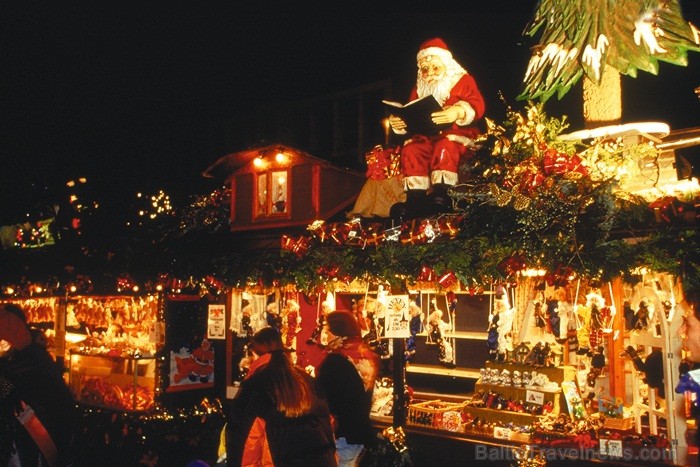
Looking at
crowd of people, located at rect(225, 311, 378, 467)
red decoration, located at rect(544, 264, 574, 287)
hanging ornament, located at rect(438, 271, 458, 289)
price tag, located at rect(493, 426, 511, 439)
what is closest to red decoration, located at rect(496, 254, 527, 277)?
red decoration, located at rect(544, 264, 574, 287)

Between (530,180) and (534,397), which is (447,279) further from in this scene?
(534,397)

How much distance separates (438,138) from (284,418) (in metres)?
5.28

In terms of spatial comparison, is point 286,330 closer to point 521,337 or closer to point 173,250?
point 173,250

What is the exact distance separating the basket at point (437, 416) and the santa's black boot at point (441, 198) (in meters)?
2.87

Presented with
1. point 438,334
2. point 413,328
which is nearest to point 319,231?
point 413,328

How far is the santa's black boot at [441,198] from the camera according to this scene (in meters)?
8.22

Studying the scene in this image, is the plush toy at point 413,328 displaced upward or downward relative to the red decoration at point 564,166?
downward

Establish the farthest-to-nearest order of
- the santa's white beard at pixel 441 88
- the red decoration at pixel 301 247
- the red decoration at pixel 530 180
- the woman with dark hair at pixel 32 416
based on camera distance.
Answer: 1. the santa's white beard at pixel 441 88
2. the red decoration at pixel 301 247
3. the red decoration at pixel 530 180
4. the woman with dark hair at pixel 32 416

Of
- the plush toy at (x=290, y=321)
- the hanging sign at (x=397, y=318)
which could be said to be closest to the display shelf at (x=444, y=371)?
the plush toy at (x=290, y=321)

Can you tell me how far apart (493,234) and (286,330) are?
4985mm

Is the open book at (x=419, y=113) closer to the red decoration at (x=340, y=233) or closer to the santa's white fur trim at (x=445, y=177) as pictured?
the santa's white fur trim at (x=445, y=177)

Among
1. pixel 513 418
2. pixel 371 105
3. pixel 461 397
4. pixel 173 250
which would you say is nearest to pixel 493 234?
pixel 513 418

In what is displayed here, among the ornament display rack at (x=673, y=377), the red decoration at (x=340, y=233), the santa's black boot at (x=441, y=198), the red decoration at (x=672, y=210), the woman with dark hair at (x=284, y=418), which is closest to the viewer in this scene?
the woman with dark hair at (x=284, y=418)

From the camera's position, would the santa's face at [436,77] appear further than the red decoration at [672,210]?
Yes
